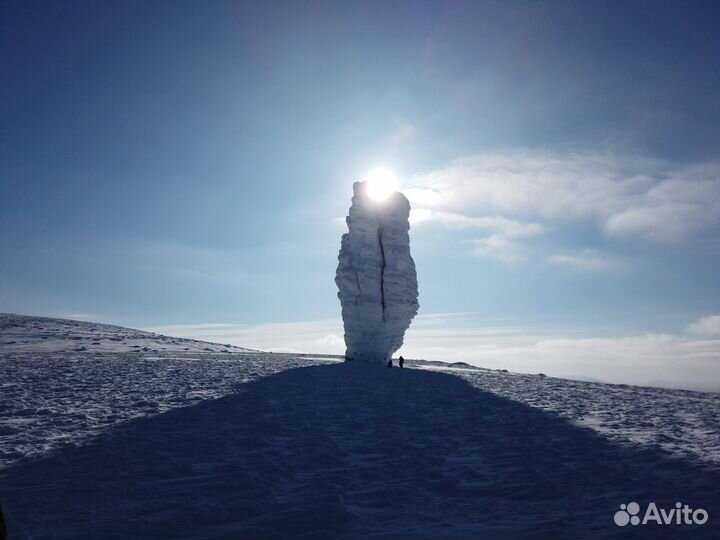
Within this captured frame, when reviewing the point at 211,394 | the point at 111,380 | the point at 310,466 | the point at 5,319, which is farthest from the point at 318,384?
the point at 5,319

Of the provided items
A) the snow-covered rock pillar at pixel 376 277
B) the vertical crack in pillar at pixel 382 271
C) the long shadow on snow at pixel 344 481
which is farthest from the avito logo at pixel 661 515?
the vertical crack in pillar at pixel 382 271

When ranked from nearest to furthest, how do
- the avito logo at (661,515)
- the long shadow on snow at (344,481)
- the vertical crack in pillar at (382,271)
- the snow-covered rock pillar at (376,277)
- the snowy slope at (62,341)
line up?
the long shadow on snow at (344,481) < the avito logo at (661,515) < the snowy slope at (62,341) < the snow-covered rock pillar at (376,277) < the vertical crack in pillar at (382,271)

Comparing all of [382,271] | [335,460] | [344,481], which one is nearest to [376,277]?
[382,271]

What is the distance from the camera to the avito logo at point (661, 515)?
9.27 m

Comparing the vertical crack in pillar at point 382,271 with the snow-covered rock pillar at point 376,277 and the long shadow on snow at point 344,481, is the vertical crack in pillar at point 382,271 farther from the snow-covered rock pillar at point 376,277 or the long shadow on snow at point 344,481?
the long shadow on snow at point 344,481

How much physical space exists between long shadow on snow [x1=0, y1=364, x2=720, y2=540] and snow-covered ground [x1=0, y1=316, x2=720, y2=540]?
54 mm

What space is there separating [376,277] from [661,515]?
1370 inches

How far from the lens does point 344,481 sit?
1180cm

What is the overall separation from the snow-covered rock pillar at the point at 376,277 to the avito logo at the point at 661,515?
32598 mm

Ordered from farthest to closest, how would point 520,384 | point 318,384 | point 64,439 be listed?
point 520,384
point 318,384
point 64,439

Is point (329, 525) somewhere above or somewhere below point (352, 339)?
below

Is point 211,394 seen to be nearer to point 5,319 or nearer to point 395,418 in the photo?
point 395,418

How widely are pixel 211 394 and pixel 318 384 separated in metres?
6.48

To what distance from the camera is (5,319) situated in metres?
59.0
